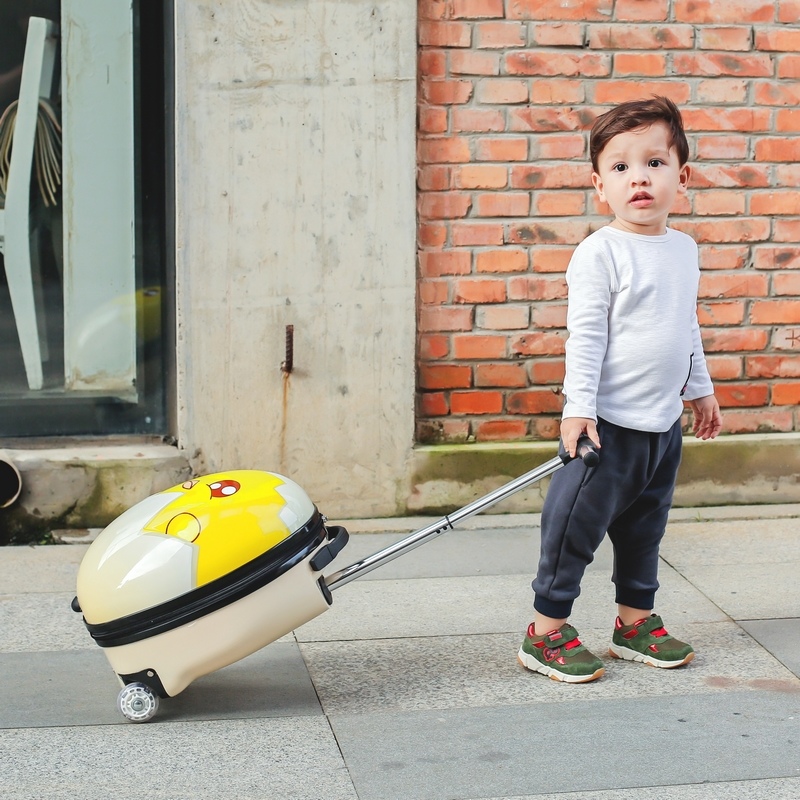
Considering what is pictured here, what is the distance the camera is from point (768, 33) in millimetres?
4977

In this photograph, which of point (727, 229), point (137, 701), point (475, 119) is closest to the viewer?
point (137, 701)

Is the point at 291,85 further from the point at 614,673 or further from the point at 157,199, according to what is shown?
the point at 614,673

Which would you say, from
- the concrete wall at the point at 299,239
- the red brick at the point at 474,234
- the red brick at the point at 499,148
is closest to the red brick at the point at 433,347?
the concrete wall at the point at 299,239

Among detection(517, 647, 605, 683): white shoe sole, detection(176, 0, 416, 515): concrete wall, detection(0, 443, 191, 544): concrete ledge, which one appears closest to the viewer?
detection(517, 647, 605, 683): white shoe sole

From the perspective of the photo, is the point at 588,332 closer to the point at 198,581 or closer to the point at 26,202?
the point at 198,581

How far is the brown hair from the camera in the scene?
128 inches

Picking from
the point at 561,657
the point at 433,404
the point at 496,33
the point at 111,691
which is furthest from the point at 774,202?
the point at 111,691

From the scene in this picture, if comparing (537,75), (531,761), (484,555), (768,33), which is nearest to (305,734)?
(531,761)

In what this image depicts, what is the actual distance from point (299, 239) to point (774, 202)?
1944mm

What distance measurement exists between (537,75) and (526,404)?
1.29m

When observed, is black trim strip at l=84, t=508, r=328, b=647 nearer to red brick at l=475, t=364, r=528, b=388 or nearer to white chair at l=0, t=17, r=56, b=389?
red brick at l=475, t=364, r=528, b=388

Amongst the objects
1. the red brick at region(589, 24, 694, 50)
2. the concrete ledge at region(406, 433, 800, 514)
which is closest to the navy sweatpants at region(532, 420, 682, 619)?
the concrete ledge at region(406, 433, 800, 514)

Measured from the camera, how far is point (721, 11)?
493cm

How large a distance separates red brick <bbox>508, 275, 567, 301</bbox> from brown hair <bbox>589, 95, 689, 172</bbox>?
1.63 m
